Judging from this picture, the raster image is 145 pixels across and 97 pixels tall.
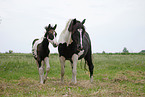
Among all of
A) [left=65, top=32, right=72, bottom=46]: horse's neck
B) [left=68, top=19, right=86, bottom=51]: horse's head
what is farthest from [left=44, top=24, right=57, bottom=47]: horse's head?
[left=68, top=19, right=86, bottom=51]: horse's head

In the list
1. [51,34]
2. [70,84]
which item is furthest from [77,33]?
[70,84]

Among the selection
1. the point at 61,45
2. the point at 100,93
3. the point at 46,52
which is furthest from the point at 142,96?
the point at 46,52

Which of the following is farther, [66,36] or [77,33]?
[66,36]

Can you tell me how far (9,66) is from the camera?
44.7ft

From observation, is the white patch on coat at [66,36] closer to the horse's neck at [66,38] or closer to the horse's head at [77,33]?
the horse's neck at [66,38]

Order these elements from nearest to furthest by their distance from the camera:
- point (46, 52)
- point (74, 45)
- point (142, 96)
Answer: point (142, 96)
point (74, 45)
point (46, 52)

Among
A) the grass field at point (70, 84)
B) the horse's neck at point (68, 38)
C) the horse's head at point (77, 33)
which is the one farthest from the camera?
the horse's neck at point (68, 38)

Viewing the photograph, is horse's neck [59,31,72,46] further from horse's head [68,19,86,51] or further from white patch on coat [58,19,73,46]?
horse's head [68,19,86,51]

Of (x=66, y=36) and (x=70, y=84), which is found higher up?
(x=66, y=36)

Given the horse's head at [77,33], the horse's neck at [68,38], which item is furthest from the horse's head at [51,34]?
the horse's head at [77,33]

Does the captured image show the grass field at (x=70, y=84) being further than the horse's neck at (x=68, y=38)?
No

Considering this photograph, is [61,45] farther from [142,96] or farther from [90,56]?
[142,96]

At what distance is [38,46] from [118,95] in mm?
4312

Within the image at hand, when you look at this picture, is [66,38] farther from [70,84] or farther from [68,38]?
[70,84]
